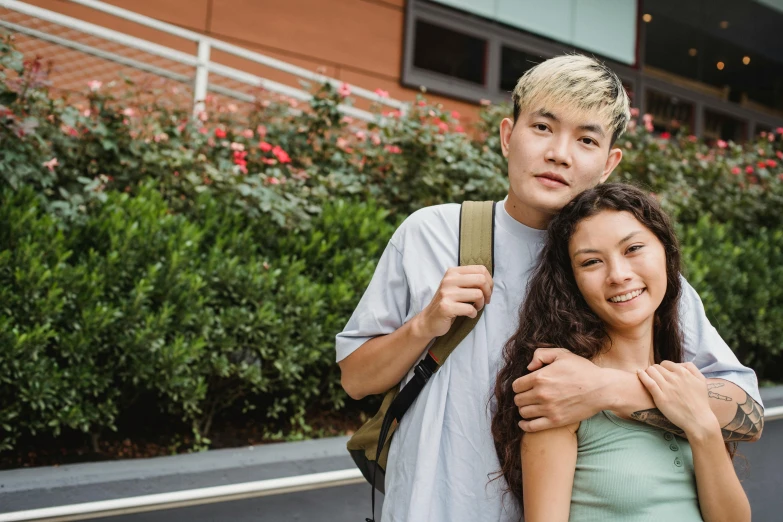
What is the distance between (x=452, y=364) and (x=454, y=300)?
8.0 inches

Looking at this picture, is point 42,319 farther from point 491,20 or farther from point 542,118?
point 491,20

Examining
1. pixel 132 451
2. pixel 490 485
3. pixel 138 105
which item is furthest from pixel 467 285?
pixel 138 105

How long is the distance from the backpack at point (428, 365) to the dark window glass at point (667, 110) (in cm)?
1112

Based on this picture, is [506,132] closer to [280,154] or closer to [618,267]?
[618,267]

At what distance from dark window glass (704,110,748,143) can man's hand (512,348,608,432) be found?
42.3 feet

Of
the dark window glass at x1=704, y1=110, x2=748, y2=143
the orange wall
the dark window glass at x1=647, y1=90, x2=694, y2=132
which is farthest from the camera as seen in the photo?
the dark window glass at x1=704, y1=110, x2=748, y2=143

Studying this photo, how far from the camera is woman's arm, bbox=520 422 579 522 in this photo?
156cm

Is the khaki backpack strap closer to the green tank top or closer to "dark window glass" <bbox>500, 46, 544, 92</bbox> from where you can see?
the green tank top

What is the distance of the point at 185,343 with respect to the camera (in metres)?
3.45

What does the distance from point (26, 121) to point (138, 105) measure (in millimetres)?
929

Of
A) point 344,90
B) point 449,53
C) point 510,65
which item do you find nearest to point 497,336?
point 344,90

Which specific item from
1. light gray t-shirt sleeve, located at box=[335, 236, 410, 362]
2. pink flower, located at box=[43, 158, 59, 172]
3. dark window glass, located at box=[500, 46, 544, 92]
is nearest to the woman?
light gray t-shirt sleeve, located at box=[335, 236, 410, 362]

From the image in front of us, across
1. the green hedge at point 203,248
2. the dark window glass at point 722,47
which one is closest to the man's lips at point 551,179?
the green hedge at point 203,248

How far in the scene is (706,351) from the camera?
1849mm
